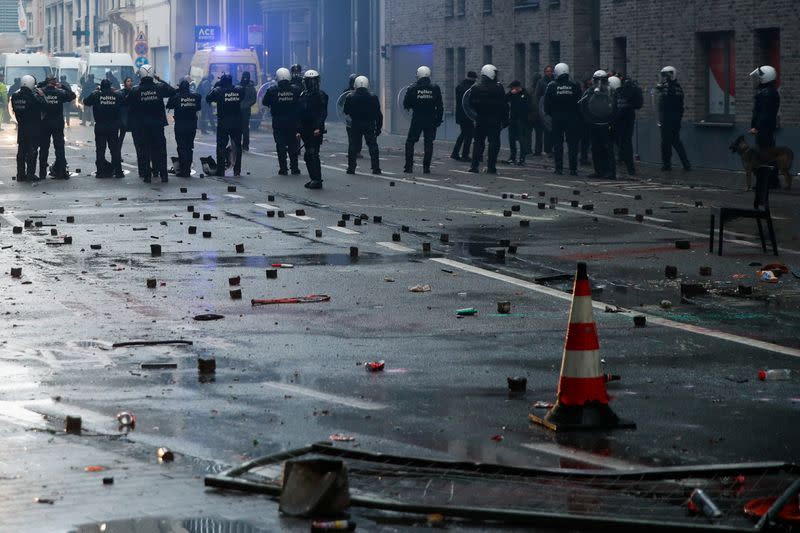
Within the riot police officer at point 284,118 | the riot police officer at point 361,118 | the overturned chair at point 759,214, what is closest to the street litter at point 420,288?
the overturned chair at point 759,214

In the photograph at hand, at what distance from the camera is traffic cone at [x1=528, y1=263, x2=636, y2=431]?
823cm

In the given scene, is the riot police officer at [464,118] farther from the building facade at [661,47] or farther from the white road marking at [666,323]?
the white road marking at [666,323]

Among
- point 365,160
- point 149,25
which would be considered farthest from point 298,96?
point 149,25

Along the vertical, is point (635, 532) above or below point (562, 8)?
below

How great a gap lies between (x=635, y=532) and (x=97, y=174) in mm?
24884

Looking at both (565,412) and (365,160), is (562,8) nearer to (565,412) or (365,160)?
(365,160)

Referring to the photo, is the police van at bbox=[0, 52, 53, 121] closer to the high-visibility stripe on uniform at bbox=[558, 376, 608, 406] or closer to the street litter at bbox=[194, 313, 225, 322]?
the street litter at bbox=[194, 313, 225, 322]

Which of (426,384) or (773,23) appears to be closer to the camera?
(426,384)

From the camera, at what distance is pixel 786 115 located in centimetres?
3095

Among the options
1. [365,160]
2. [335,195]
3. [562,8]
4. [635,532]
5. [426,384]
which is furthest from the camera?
[562,8]

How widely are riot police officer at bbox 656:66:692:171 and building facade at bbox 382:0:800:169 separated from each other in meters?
1.35

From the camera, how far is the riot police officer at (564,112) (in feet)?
101

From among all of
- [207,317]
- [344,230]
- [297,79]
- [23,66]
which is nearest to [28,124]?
[297,79]

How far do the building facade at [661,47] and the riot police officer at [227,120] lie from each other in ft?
31.0
